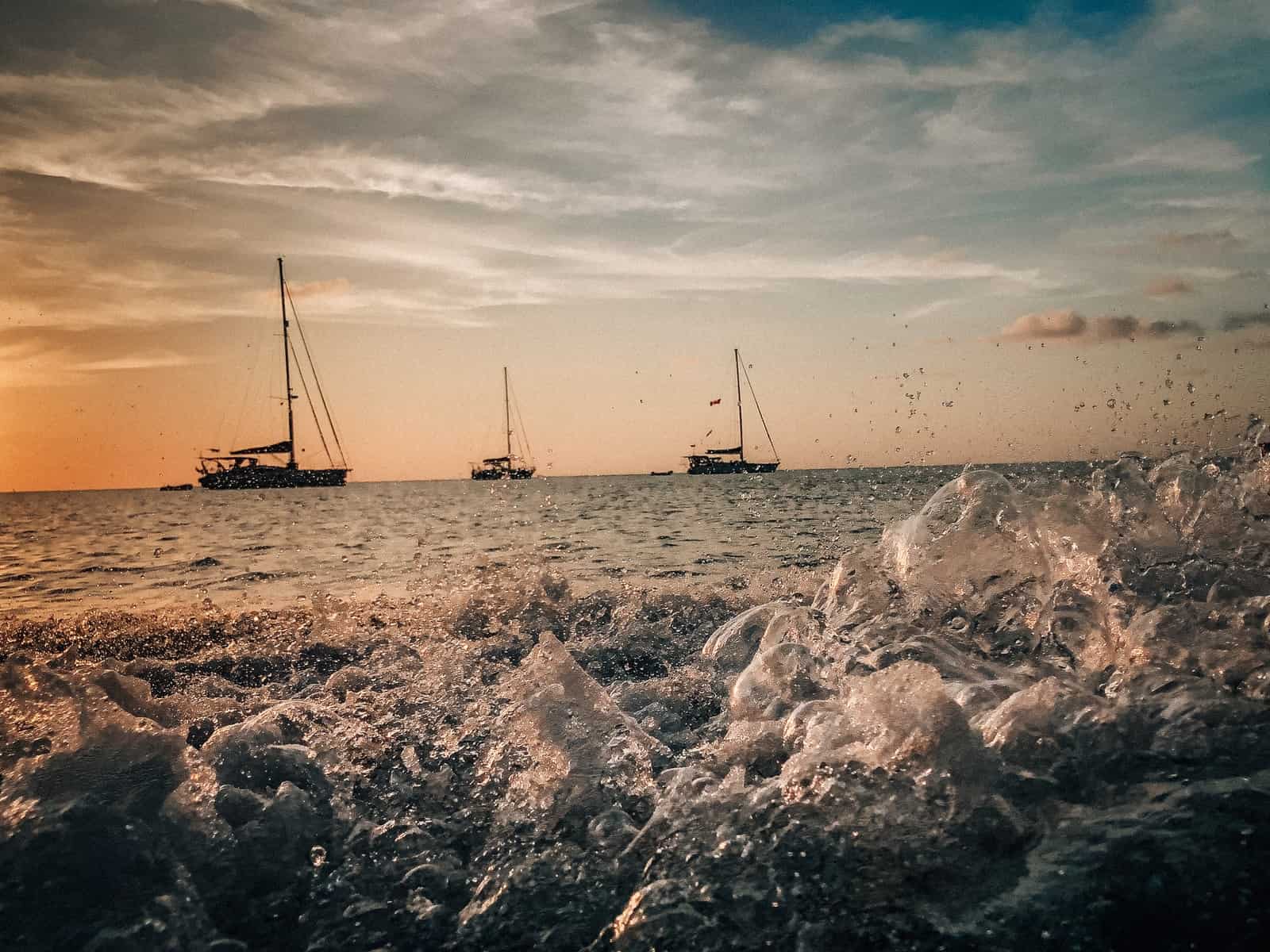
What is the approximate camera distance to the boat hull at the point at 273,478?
89.8 m

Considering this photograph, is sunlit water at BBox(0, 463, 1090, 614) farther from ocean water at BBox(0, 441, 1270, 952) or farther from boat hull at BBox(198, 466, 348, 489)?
boat hull at BBox(198, 466, 348, 489)

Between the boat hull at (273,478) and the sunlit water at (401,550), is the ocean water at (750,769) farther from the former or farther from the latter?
the boat hull at (273,478)

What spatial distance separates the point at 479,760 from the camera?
3916 mm

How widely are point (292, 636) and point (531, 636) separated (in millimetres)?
2342

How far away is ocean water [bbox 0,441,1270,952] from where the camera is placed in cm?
252

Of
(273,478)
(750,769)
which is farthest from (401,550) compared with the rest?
(273,478)

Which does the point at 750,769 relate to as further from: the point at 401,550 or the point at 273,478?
the point at 273,478

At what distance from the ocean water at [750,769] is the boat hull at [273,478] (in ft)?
294

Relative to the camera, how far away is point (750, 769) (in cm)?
353

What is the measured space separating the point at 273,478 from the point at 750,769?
3779 inches

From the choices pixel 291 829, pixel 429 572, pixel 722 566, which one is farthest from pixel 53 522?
pixel 291 829

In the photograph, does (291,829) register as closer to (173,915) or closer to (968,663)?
(173,915)

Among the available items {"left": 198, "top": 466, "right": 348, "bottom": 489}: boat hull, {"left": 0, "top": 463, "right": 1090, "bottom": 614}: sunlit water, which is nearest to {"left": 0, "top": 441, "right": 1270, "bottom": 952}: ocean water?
{"left": 0, "top": 463, "right": 1090, "bottom": 614}: sunlit water

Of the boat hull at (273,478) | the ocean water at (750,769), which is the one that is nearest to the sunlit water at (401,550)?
the ocean water at (750,769)
